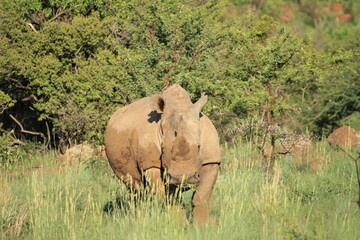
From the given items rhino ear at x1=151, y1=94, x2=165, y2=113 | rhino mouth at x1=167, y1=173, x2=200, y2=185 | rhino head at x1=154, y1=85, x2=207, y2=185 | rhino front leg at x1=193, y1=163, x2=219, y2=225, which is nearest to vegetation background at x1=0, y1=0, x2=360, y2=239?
rhino front leg at x1=193, y1=163, x2=219, y2=225

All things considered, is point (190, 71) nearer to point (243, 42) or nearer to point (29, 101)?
point (243, 42)

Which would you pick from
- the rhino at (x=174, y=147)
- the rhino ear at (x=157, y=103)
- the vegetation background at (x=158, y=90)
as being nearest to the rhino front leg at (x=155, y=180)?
the rhino at (x=174, y=147)

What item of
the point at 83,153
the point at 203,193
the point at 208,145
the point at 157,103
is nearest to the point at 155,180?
the point at 203,193

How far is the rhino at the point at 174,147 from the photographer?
7477 millimetres

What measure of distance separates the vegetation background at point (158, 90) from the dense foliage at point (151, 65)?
3 cm

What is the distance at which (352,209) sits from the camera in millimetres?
8617

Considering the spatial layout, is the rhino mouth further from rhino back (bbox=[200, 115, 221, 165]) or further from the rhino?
rhino back (bbox=[200, 115, 221, 165])

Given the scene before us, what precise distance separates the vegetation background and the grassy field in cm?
2

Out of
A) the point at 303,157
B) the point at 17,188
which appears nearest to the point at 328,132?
the point at 303,157

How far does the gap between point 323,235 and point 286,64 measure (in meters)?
5.73

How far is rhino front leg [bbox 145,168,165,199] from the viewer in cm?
792

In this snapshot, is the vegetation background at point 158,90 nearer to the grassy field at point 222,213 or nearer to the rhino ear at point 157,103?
the grassy field at point 222,213

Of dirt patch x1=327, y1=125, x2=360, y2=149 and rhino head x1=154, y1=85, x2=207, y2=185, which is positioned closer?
rhino head x1=154, y1=85, x2=207, y2=185

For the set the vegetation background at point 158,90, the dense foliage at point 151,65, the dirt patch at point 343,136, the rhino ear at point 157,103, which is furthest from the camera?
the dirt patch at point 343,136
